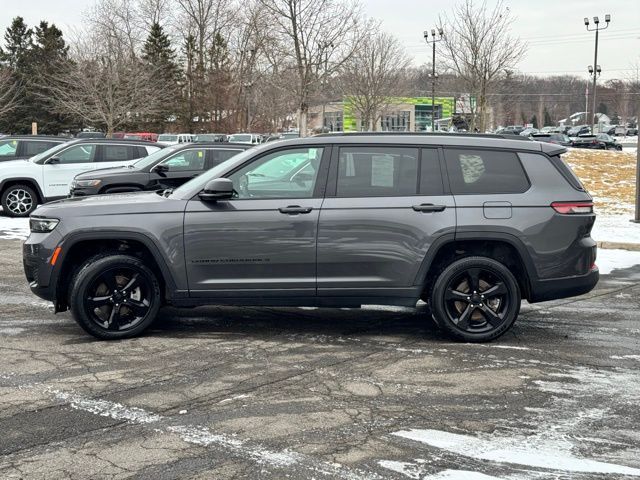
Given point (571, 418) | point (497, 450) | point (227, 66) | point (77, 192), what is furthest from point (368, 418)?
point (227, 66)

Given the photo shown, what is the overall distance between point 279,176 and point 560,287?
2.63 meters

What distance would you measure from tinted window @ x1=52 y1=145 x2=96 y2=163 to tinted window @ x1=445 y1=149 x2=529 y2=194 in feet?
40.8

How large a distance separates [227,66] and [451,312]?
58.7 meters

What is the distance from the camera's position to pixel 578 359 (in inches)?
250

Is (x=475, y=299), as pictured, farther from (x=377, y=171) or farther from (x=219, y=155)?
(x=219, y=155)

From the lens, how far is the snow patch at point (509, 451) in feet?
13.5

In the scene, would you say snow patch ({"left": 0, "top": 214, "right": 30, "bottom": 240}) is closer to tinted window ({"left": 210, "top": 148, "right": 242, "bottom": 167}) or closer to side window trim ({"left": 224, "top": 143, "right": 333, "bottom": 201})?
tinted window ({"left": 210, "top": 148, "right": 242, "bottom": 167})

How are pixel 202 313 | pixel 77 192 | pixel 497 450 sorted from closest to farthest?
pixel 497 450
pixel 202 313
pixel 77 192

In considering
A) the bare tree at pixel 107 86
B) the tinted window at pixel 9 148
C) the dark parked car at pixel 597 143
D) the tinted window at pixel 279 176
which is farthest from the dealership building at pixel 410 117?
the tinted window at pixel 279 176

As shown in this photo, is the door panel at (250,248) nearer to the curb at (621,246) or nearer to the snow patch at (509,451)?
the snow patch at (509,451)

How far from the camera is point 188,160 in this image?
15656 mm

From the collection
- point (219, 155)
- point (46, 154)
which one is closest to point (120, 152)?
point (46, 154)

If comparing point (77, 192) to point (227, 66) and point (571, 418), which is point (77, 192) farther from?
point (227, 66)

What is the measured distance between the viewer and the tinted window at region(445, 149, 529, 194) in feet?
22.5
